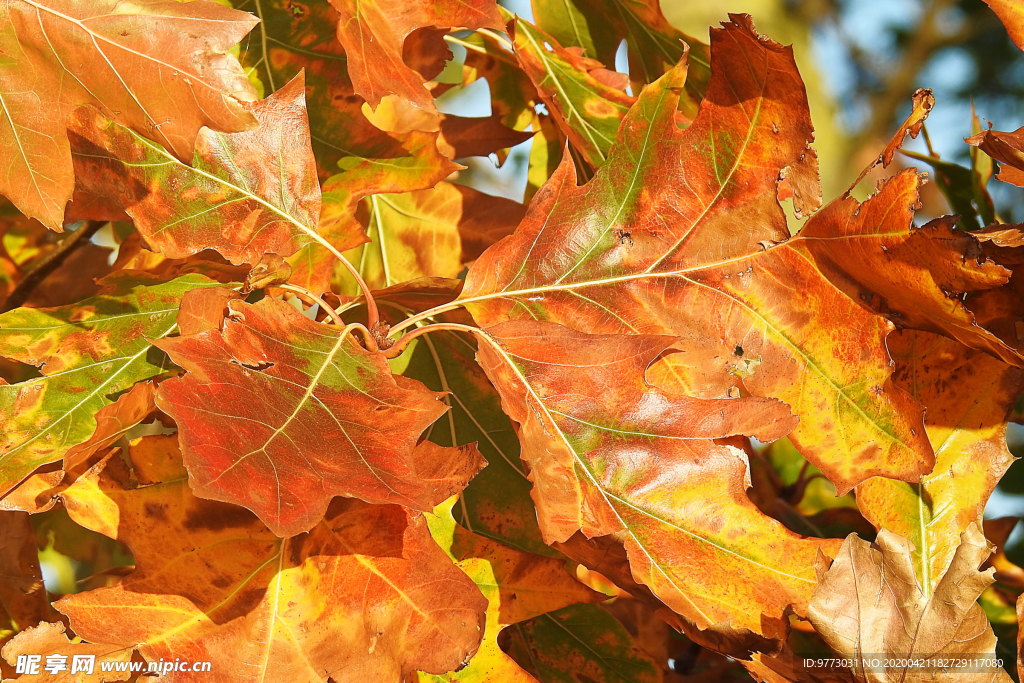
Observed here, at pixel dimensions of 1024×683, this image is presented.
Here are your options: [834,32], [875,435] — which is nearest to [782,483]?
[875,435]

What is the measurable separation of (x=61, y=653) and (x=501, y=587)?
0.94ft

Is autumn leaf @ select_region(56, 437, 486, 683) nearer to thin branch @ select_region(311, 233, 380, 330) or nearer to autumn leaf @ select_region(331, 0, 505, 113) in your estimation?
thin branch @ select_region(311, 233, 380, 330)

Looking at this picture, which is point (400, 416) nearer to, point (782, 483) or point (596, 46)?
point (596, 46)

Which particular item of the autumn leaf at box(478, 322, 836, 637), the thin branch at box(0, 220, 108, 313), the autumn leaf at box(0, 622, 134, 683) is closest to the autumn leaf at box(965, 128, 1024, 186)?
the autumn leaf at box(478, 322, 836, 637)

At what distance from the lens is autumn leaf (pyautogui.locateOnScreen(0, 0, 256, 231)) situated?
17.3 inches

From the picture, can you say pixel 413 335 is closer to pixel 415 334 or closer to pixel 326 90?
pixel 415 334

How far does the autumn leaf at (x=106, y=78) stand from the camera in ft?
1.44

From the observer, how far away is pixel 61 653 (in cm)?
47

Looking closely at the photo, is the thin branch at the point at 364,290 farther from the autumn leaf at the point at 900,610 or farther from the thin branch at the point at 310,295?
the autumn leaf at the point at 900,610

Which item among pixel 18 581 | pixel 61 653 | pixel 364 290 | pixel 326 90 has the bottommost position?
pixel 18 581

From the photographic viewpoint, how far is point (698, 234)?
0.56 meters

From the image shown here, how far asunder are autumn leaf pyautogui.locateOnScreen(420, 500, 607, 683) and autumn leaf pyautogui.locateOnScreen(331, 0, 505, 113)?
0.99 ft

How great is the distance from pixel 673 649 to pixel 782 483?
27 centimetres

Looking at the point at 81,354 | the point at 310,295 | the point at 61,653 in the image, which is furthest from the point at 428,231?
the point at 61,653
